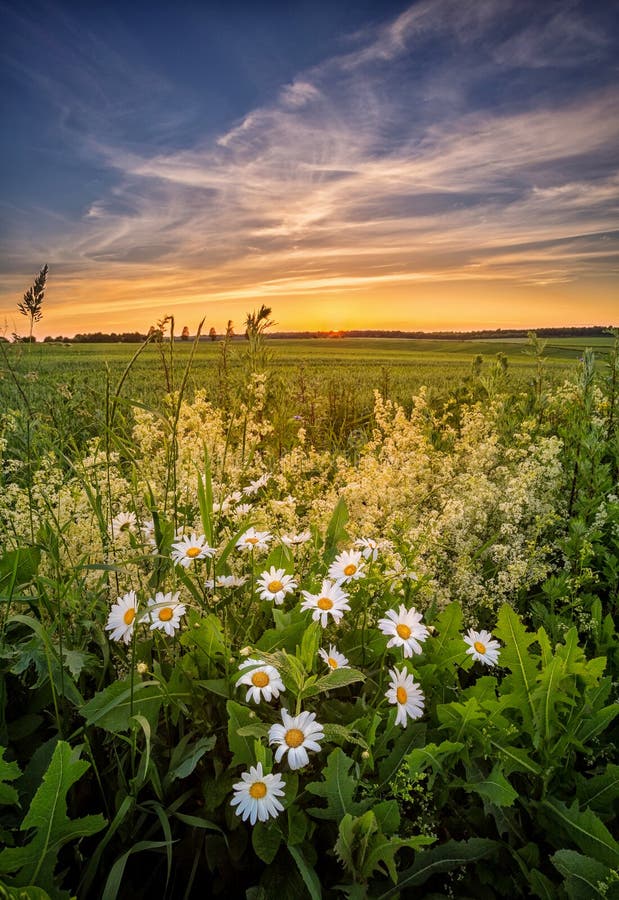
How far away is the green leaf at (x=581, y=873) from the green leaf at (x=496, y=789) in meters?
0.16

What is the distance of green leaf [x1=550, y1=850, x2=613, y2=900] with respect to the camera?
1367 millimetres

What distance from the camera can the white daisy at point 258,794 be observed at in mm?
1383

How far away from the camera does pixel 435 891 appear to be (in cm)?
168

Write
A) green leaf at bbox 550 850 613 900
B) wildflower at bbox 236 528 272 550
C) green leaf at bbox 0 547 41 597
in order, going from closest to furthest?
green leaf at bbox 550 850 613 900, green leaf at bbox 0 547 41 597, wildflower at bbox 236 528 272 550

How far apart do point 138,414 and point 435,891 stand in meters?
2.54

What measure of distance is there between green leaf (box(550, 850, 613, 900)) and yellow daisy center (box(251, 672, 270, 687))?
796 mm

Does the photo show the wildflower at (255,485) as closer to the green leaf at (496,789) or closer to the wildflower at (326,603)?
the wildflower at (326,603)

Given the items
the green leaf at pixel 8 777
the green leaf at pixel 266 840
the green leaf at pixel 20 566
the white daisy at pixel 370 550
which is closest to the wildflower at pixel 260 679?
the green leaf at pixel 266 840

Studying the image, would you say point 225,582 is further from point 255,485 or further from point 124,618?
point 255,485

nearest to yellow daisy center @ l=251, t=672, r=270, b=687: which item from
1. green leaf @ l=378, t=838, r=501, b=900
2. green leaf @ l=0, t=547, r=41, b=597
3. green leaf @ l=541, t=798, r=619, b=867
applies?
green leaf @ l=378, t=838, r=501, b=900

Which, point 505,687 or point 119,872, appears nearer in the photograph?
point 119,872

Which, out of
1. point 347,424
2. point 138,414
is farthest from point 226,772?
point 347,424

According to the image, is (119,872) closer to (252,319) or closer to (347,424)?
(252,319)

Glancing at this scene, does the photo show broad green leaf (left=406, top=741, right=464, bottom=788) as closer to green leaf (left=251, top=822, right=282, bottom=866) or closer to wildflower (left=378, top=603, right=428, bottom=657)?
wildflower (left=378, top=603, right=428, bottom=657)
